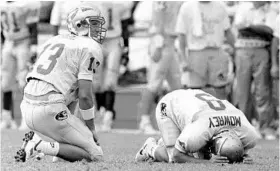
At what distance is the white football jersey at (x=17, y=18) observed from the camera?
14.0 m

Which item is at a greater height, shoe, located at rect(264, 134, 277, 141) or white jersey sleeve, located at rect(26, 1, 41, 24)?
white jersey sleeve, located at rect(26, 1, 41, 24)

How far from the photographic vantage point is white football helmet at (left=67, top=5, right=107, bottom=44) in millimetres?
7867

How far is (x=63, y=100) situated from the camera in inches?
299

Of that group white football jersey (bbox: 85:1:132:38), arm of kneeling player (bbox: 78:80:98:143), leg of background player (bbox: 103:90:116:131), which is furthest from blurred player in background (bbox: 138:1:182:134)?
arm of kneeling player (bbox: 78:80:98:143)

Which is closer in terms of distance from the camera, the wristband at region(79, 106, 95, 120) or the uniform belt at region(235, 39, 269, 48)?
the wristband at region(79, 106, 95, 120)

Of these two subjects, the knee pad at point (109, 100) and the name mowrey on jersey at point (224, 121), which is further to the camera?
the knee pad at point (109, 100)

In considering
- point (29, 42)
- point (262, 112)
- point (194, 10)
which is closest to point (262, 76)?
point (262, 112)

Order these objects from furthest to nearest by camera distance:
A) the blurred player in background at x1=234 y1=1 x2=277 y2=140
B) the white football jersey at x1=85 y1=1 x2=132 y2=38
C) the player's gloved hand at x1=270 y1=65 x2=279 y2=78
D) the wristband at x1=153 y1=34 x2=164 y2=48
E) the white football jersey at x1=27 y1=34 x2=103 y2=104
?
the white football jersey at x1=85 y1=1 x2=132 y2=38 < the wristband at x1=153 y1=34 x2=164 y2=48 < the blurred player in background at x1=234 y1=1 x2=277 y2=140 < the player's gloved hand at x1=270 y1=65 x2=279 y2=78 < the white football jersey at x1=27 y1=34 x2=103 y2=104

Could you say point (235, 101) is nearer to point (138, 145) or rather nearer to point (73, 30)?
point (138, 145)

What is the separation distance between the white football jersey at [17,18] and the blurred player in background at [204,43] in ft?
9.88

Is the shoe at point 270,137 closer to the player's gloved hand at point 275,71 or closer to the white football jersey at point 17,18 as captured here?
the player's gloved hand at point 275,71

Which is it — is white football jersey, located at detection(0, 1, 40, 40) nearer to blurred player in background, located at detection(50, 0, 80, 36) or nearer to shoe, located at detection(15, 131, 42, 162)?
blurred player in background, located at detection(50, 0, 80, 36)

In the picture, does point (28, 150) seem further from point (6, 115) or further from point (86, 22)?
point (6, 115)

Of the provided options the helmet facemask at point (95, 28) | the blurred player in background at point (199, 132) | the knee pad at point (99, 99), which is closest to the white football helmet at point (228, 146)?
the blurred player in background at point (199, 132)
